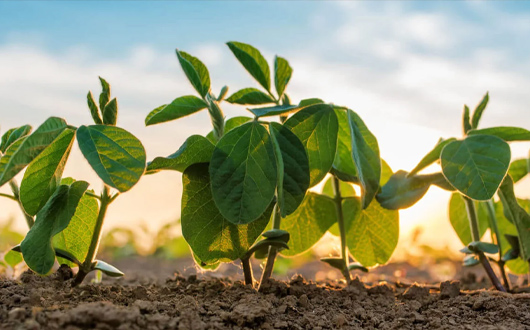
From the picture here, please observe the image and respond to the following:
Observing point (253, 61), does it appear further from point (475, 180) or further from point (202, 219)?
point (475, 180)

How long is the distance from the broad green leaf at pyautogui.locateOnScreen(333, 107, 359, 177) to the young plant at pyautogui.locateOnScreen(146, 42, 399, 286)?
0.02 m

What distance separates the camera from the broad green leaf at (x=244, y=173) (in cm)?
154

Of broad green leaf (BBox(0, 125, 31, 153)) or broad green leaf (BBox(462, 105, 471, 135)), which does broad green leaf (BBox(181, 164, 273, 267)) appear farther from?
broad green leaf (BBox(462, 105, 471, 135))

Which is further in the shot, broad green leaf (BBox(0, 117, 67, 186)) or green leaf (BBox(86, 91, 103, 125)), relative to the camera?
green leaf (BBox(86, 91, 103, 125))

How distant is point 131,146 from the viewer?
1.49 m

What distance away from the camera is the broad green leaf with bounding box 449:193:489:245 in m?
2.53

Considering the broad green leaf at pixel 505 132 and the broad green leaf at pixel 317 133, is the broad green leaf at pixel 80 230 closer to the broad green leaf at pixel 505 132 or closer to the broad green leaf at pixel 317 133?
the broad green leaf at pixel 317 133

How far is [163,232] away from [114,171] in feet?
12.7

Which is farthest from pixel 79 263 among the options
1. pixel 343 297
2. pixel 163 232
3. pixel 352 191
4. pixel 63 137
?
pixel 163 232

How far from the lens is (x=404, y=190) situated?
81.2 inches

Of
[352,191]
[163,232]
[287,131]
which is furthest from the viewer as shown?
[163,232]

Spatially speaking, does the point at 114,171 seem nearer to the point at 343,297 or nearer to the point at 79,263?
the point at 79,263

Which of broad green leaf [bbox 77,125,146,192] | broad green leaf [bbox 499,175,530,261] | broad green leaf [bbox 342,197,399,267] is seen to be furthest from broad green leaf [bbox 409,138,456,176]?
broad green leaf [bbox 77,125,146,192]

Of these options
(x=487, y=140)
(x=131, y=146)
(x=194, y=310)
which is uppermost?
(x=487, y=140)
